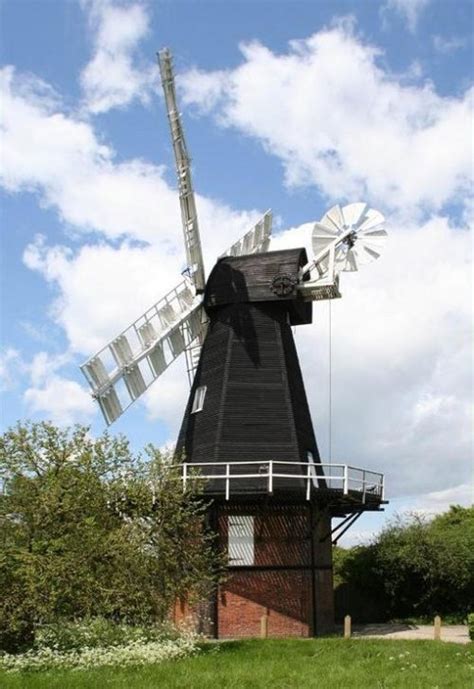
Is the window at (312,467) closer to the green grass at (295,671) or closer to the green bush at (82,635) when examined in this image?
the green grass at (295,671)

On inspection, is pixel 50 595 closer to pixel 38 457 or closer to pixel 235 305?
pixel 38 457

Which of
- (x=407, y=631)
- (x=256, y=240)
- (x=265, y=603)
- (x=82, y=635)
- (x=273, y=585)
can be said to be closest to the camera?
(x=82, y=635)

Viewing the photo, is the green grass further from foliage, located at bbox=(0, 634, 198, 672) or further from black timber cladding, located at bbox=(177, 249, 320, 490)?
black timber cladding, located at bbox=(177, 249, 320, 490)

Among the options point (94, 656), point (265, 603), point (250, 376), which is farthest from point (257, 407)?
point (94, 656)

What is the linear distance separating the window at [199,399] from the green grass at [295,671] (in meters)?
8.54

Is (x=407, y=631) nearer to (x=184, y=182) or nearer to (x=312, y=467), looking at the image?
(x=312, y=467)

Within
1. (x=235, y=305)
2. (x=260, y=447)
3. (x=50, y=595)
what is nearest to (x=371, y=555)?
(x=260, y=447)

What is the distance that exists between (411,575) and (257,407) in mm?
7858

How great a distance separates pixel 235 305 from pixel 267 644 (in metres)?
10.7

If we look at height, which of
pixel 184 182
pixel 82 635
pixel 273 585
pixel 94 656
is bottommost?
pixel 94 656

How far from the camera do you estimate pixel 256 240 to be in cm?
2966

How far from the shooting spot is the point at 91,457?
16.5 meters

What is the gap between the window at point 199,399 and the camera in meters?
24.1

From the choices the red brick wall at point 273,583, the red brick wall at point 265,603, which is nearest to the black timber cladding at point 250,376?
the red brick wall at point 273,583
